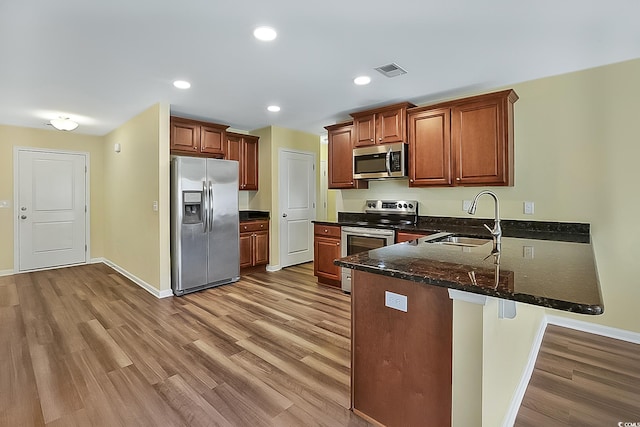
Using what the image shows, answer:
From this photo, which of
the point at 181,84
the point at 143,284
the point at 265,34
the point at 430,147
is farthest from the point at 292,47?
the point at 143,284

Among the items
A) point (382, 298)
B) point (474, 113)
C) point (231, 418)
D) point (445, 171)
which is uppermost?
point (474, 113)

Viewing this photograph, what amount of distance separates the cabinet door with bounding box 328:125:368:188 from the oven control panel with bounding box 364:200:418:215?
11.7 inches

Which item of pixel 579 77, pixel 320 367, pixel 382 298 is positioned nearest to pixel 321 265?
pixel 320 367

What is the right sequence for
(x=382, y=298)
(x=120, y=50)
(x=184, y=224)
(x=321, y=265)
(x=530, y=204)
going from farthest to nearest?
(x=321, y=265) < (x=184, y=224) < (x=530, y=204) < (x=120, y=50) < (x=382, y=298)

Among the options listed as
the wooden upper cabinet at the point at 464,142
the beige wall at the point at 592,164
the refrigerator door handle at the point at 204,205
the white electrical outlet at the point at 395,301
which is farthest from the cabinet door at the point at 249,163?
the white electrical outlet at the point at 395,301

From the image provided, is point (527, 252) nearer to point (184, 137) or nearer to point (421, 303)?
point (421, 303)

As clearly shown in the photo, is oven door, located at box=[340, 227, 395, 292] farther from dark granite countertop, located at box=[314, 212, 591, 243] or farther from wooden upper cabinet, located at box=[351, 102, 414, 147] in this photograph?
wooden upper cabinet, located at box=[351, 102, 414, 147]

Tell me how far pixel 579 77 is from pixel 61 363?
4956 millimetres

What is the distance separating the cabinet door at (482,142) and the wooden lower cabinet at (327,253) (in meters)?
1.69

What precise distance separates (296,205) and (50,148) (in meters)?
4.24

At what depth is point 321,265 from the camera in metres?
4.44

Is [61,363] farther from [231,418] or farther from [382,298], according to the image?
→ [382,298]

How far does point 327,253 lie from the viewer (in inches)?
172

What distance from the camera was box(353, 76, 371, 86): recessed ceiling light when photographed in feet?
10.1
